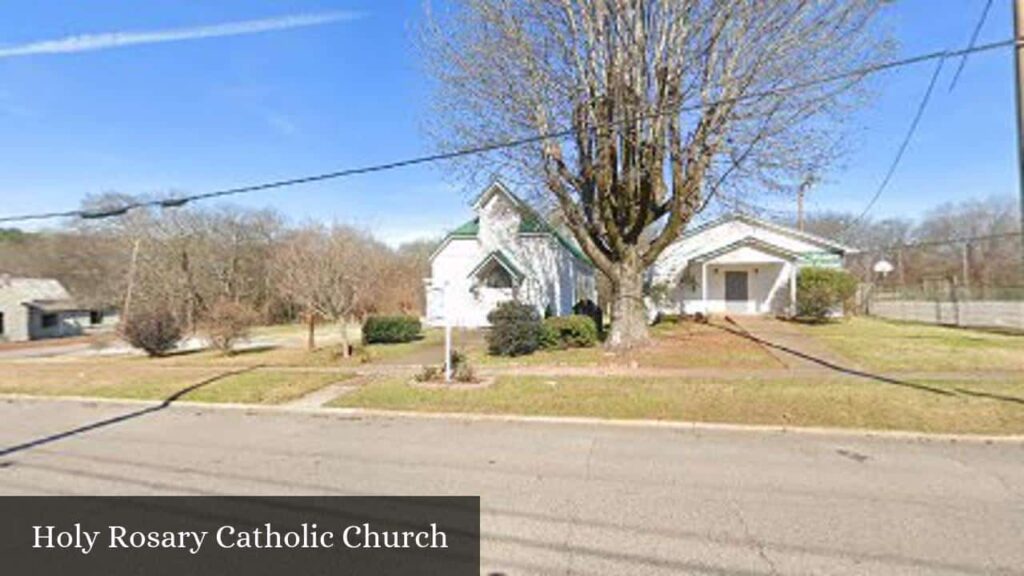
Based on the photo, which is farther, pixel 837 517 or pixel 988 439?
pixel 988 439

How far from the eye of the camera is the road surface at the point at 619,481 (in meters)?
3.88

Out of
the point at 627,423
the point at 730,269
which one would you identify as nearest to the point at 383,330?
the point at 627,423

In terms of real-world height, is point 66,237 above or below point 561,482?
above

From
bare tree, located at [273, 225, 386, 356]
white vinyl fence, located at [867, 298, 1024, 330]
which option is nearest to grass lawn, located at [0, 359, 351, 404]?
bare tree, located at [273, 225, 386, 356]

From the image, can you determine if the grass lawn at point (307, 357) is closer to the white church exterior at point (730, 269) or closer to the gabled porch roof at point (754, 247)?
the white church exterior at point (730, 269)

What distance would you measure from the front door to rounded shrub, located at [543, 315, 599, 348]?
13.8 meters

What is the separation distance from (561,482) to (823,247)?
2656 cm

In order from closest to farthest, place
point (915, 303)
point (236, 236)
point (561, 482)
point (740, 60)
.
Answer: point (561, 482)
point (740, 60)
point (915, 303)
point (236, 236)

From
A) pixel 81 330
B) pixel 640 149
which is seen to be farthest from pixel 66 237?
pixel 640 149

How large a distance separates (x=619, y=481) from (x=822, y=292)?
20541mm

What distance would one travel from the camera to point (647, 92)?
13.4m

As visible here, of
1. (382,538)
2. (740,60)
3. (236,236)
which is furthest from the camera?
(236,236)

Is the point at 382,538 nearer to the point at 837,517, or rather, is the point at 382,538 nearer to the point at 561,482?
the point at 561,482

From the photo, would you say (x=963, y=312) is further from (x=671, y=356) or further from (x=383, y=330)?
(x=383, y=330)
